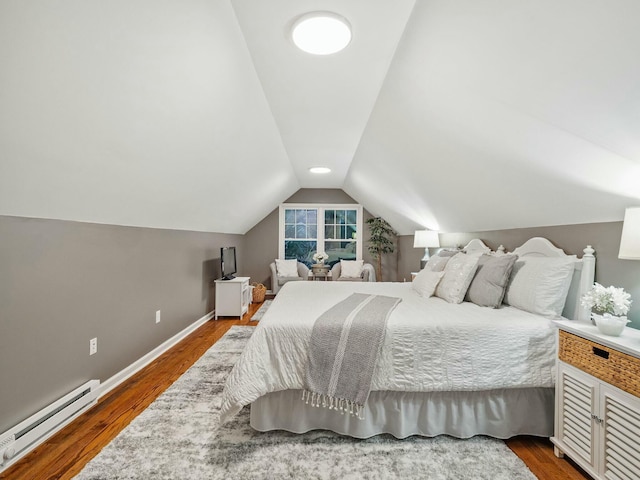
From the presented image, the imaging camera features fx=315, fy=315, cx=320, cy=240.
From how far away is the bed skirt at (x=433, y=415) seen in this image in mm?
1864

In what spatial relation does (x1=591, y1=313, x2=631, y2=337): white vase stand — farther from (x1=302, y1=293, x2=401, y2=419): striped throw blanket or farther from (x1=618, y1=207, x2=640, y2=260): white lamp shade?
(x1=302, y1=293, x2=401, y2=419): striped throw blanket

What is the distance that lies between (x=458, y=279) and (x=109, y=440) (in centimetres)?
262

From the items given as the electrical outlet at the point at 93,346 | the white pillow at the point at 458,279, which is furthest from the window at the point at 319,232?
the electrical outlet at the point at 93,346

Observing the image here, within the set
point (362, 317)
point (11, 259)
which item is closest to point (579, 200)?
point (362, 317)

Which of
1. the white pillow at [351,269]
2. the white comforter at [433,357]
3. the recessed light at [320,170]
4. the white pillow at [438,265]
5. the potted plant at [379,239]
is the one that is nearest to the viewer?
the white comforter at [433,357]

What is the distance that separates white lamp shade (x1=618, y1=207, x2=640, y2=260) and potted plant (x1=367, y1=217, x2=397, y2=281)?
16.3 feet

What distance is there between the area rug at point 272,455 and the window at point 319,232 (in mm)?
4964

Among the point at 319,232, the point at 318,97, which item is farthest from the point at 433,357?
the point at 319,232

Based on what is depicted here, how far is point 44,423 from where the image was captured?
1.81 meters

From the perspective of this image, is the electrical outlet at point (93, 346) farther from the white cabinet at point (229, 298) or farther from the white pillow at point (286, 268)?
the white pillow at point (286, 268)

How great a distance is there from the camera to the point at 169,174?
8.51 ft

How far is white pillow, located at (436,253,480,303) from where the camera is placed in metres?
2.53

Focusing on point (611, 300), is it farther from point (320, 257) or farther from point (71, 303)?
point (320, 257)

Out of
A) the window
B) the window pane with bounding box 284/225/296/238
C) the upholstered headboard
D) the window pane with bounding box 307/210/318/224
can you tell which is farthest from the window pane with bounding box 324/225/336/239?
the upholstered headboard
